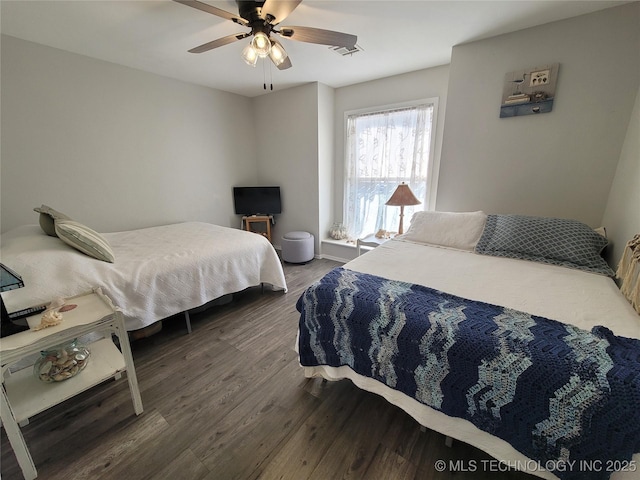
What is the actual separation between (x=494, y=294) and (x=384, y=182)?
2.35 meters

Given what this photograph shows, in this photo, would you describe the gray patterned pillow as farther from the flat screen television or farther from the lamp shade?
the flat screen television

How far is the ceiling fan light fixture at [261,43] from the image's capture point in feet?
5.40

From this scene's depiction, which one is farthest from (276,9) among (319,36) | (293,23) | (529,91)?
(529,91)

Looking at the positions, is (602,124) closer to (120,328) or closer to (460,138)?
→ (460,138)

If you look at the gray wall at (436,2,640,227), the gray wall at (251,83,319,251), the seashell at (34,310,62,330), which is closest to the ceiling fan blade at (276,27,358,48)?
the gray wall at (436,2,640,227)

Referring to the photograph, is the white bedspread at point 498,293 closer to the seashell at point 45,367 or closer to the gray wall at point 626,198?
the gray wall at point 626,198

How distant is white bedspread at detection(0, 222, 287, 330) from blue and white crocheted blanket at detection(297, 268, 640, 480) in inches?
46.2

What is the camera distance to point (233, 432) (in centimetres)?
131

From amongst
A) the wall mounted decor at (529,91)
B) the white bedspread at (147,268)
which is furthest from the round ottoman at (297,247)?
the wall mounted decor at (529,91)

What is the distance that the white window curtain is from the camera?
10.2 ft

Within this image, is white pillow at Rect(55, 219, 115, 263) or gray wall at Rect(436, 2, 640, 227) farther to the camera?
gray wall at Rect(436, 2, 640, 227)

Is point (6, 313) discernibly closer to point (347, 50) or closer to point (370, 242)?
point (370, 242)

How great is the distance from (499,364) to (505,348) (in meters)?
0.06

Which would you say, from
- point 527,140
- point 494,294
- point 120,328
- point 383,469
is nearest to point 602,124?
point 527,140
